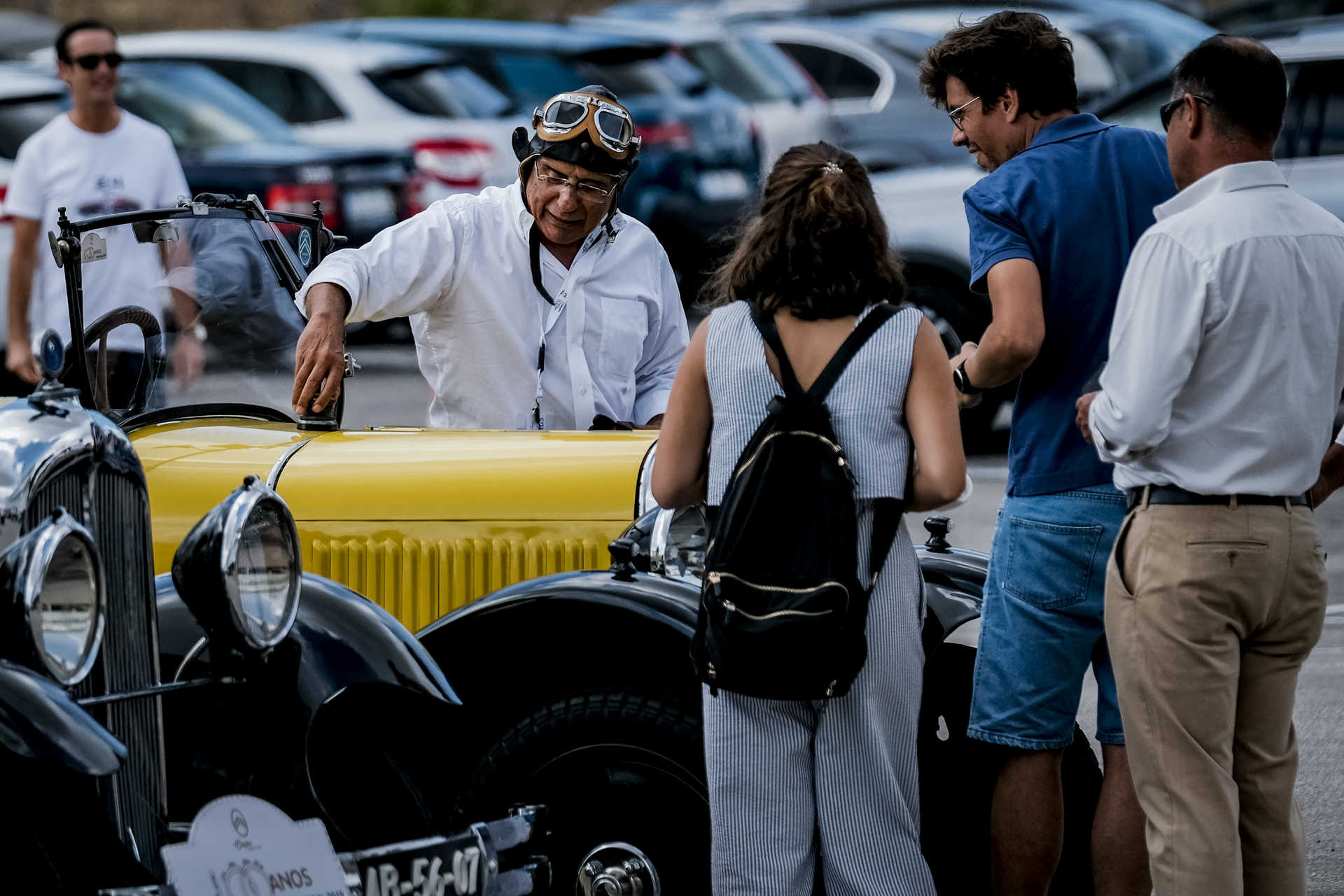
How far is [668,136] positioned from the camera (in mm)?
13688

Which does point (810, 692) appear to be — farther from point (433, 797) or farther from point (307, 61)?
point (307, 61)

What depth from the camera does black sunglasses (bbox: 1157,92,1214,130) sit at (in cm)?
340

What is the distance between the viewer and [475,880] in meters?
3.48

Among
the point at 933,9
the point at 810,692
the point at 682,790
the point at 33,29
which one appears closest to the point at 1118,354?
the point at 810,692

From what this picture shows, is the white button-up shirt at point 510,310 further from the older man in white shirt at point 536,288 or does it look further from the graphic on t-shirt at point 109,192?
the graphic on t-shirt at point 109,192

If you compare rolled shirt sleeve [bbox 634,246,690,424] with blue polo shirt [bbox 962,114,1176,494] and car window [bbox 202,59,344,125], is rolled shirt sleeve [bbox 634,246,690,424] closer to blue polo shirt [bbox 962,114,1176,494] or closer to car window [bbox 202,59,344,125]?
blue polo shirt [bbox 962,114,1176,494]

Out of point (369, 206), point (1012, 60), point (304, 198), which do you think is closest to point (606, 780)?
point (1012, 60)

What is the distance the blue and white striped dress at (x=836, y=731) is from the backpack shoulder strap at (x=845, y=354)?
1 centimetres

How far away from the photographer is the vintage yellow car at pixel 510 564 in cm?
392

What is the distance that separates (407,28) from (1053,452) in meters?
12.5

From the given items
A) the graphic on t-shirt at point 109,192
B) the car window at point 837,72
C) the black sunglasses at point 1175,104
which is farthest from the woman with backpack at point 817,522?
the car window at point 837,72

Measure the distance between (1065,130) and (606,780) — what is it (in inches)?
65.2

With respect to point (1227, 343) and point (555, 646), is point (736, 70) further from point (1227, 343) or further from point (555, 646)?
point (1227, 343)

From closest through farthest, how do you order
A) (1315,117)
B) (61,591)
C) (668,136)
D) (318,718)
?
1. (61,591)
2. (318,718)
3. (1315,117)
4. (668,136)
